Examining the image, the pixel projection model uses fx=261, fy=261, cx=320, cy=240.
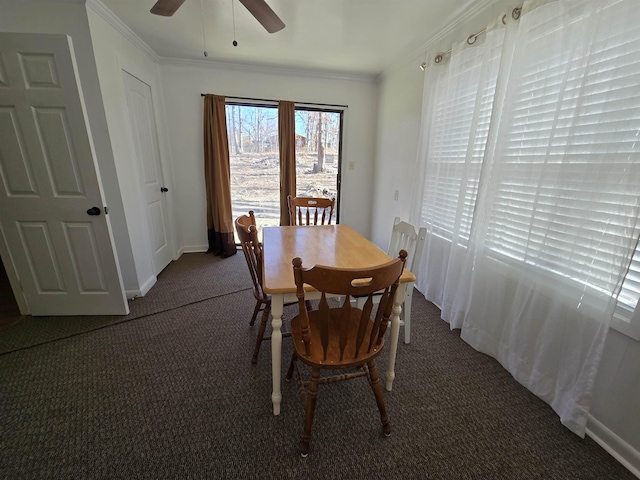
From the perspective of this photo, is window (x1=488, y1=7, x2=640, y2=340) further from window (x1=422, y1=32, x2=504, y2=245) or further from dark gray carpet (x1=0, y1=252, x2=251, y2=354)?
dark gray carpet (x1=0, y1=252, x2=251, y2=354)

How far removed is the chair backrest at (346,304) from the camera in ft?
3.18

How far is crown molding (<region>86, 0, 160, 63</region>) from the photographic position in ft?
6.50

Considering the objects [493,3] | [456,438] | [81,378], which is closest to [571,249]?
[456,438]

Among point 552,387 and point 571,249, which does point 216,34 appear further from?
point 552,387

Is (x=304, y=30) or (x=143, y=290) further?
(x=143, y=290)

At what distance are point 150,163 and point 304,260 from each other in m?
2.52

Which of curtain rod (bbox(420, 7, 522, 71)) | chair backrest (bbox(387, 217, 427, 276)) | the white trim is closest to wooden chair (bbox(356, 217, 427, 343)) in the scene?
chair backrest (bbox(387, 217, 427, 276))

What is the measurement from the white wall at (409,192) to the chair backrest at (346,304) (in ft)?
3.64

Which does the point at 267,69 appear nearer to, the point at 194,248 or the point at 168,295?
the point at 194,248

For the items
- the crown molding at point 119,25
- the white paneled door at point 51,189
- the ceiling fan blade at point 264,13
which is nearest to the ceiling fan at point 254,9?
the ceiling fan blade at point 264,13

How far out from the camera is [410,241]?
1893 mm

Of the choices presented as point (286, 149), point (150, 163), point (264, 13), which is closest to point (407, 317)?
point (264, 13)

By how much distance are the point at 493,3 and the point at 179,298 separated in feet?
11.4

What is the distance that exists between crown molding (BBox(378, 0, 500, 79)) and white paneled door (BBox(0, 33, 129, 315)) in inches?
109
